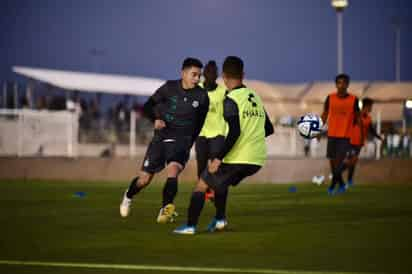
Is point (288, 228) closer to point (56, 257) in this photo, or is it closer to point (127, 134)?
point (56, 257)

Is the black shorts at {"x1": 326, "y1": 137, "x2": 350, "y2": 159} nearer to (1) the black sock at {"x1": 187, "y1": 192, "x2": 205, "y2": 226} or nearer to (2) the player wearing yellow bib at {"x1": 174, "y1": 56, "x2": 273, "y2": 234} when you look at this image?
(2) the player wearing yellow bib at {"x1": 174, "y1": 56, "x2": 273, "y2": 234}

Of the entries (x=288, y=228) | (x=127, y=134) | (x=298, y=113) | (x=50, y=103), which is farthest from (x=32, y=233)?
(x=298, y=113)

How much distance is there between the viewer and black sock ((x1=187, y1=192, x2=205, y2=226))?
12.0 m

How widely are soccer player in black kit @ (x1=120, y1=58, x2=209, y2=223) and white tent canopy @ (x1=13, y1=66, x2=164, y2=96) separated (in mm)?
36298

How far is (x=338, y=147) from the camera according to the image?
2153 centimetres

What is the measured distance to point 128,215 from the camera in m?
15.2

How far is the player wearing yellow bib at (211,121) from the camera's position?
16.1m

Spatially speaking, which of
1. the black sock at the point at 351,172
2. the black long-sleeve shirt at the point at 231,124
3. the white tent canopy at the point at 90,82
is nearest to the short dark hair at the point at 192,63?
the black long-sleeve shirt at the point at 231,124

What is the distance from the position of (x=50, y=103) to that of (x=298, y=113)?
477 inches

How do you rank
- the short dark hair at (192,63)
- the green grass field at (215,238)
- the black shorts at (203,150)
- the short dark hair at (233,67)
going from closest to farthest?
the green grass field at (215,238) < the short dark hair at (233,67) < the short dark hair at (192,63) < the black shorts at (203,150)

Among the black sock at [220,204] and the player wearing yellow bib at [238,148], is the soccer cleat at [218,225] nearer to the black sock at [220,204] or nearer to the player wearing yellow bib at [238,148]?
the black sock at [220,204]

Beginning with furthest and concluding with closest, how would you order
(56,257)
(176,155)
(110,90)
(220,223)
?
(110,90) < (176,155) < (220,223) < (56,257)

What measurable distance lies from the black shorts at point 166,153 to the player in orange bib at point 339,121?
705 cm

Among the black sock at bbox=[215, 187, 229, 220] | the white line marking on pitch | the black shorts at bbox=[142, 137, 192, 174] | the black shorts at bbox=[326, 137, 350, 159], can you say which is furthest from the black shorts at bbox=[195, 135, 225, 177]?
the white line marking on pitch
